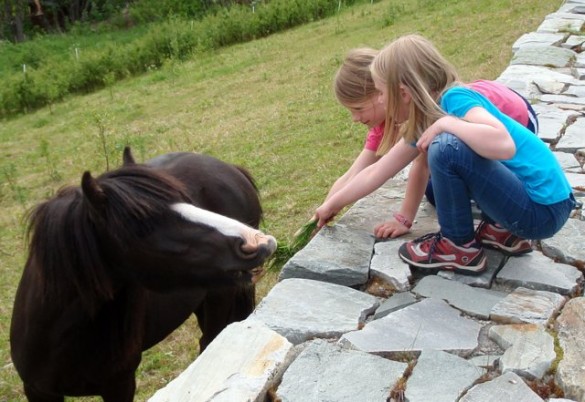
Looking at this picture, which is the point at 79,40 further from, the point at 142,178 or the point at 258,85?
the point at 142,178

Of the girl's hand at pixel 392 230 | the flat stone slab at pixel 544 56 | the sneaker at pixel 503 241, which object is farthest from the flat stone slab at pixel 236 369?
the flat stone slab at pixel 544 56

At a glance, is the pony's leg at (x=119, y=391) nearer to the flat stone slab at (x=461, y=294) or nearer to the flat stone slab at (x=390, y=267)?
the flat stone slab at (x=390, y=267)

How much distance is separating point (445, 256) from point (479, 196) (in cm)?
31

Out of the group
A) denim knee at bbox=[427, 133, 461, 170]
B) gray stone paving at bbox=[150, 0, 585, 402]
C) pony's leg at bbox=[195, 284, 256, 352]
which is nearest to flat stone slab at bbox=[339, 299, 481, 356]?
gray stone paving at bbox=[150, 0, 585, 402]

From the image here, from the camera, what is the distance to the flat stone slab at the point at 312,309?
283 centimetres

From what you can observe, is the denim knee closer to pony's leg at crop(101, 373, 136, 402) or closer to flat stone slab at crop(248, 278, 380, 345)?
flat stone slab at crop(248, 278, 380, 345)

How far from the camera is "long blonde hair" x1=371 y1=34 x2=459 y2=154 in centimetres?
313

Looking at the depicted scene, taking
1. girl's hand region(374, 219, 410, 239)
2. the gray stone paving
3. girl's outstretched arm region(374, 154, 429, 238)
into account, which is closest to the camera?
the gray stone paving

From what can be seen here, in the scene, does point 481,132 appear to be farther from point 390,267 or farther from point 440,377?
point 440,377

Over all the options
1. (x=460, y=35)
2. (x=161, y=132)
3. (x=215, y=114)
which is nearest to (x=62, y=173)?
(x=161, y=132)

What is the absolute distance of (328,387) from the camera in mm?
2449

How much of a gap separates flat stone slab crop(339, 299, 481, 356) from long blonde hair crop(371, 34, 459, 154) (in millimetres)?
826

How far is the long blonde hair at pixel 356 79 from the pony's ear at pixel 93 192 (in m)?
1.52

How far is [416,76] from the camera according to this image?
3135mm
